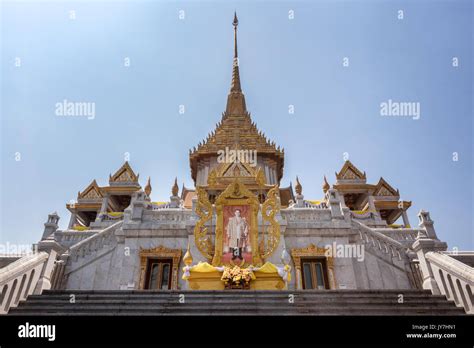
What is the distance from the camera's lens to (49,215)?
1287cm

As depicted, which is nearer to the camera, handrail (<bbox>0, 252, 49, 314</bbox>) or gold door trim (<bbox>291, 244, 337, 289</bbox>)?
handrail (<bbox>0, 252, 49, 314</bbox>)

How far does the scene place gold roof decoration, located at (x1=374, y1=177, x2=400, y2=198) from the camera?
33281 millimetres

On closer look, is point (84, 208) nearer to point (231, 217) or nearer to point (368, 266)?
point (231, 217)

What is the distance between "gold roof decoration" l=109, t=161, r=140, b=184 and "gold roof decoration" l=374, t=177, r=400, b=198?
2375cm

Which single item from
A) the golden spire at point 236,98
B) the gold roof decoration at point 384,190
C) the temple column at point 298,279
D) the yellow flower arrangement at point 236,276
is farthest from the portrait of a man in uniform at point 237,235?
the golden spire at point 236,98

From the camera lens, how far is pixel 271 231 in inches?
530

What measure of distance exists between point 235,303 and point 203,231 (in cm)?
594

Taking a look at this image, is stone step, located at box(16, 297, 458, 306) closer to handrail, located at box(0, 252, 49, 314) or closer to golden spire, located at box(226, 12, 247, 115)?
handrail, located at box(0, 252, 49, 314)

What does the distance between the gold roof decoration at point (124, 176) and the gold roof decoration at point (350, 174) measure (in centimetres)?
2006

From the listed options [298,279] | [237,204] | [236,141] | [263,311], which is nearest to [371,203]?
[236,141]

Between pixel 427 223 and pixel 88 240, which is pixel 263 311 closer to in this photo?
pixel 427 223

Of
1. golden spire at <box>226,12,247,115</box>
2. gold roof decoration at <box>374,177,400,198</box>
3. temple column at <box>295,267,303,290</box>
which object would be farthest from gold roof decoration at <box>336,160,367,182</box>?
temple column at <box>295,267,303,290</box>
